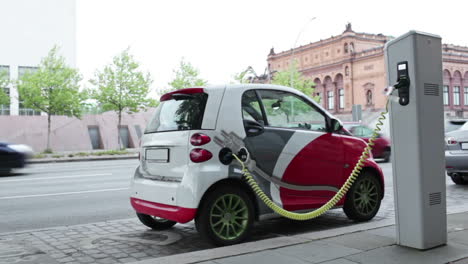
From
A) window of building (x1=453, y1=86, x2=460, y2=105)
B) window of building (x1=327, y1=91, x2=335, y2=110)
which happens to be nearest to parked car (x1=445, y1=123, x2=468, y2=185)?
window of building (x1=453, y1=86, x2=460, y2=105)

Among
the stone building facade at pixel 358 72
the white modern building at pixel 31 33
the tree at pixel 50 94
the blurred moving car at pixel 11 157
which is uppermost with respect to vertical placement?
the white modern building at pixel 31 33

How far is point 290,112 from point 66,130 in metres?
29.4

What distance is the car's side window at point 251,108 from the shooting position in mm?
5742

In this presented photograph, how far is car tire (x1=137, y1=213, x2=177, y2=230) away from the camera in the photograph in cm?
633

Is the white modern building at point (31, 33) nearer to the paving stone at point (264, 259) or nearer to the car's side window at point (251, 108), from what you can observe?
the car's side window at point (251, 108)

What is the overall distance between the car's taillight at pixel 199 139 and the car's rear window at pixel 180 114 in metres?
0.12

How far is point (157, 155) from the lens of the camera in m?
5.69

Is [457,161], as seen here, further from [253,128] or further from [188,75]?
[188,75]

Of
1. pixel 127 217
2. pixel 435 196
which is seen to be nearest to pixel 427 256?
pixel 435 196

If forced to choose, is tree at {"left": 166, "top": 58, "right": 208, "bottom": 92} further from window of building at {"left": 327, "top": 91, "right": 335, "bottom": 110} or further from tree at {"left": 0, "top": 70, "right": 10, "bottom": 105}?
window of building at {"left": 327, "top": 91, "right": 335, "bottom": 110}

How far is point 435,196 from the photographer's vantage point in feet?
15.9

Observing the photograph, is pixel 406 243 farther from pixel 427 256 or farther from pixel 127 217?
pixel 127 217

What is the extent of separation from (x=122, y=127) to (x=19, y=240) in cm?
3052

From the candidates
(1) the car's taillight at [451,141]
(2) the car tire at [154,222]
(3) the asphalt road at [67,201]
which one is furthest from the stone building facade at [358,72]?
(2) the car tire at [154,222]
